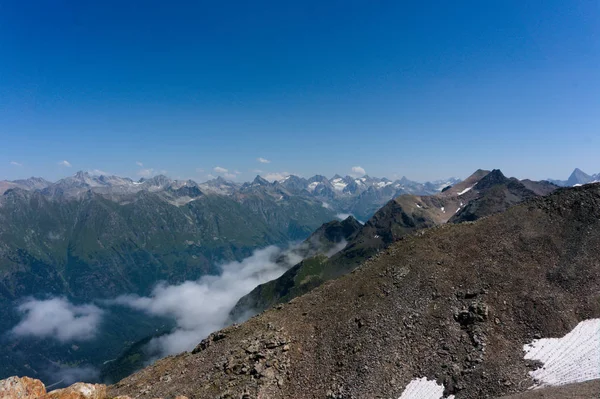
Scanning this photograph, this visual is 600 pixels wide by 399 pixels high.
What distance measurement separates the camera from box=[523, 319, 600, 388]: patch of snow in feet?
107

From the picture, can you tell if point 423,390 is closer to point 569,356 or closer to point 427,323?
point 427,323

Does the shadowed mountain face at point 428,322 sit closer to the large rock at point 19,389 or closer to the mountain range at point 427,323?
the mountain range at point 427,323

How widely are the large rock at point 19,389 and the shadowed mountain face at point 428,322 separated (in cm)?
1137

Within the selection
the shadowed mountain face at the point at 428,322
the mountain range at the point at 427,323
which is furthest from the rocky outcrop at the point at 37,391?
the shadowed mountain face at the point at 428,322

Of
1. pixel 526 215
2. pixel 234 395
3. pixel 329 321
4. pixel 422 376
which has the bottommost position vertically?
pixel 422 376

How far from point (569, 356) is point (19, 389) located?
6305 cm

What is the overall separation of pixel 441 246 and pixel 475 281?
9.77 meters

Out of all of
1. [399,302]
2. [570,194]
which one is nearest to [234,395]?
[399,302]

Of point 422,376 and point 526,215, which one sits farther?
point 526,215

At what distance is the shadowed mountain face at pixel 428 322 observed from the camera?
37750 millimetres

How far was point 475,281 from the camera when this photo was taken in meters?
46.9

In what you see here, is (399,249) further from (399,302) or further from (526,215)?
(526,215)

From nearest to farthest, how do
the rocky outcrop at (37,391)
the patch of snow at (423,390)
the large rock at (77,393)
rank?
the patch of snow at (423,390) → the rocky outcrop at (37,391) → the large rock at (77,393)

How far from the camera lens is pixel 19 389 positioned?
121 ft
